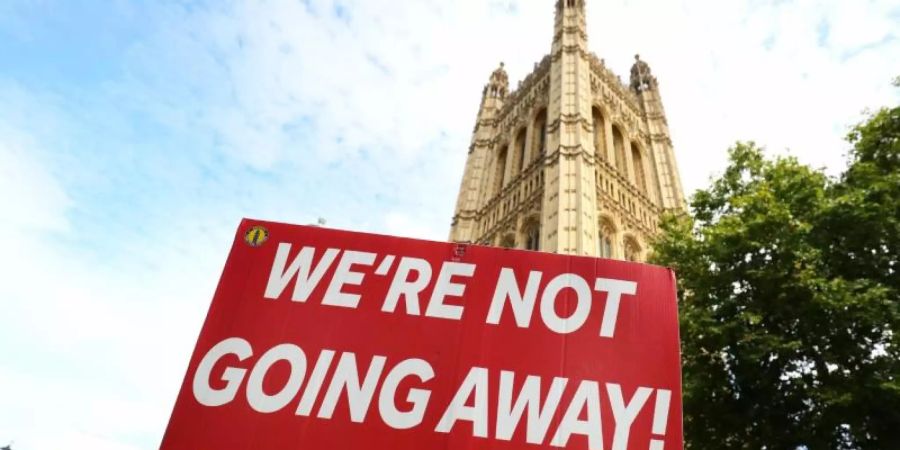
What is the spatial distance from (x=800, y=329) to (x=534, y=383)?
23.5 feet

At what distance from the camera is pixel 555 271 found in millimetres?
4164

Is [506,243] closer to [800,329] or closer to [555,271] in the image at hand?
[800,329]

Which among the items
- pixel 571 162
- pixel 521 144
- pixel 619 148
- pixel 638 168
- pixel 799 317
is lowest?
pixel 799 317

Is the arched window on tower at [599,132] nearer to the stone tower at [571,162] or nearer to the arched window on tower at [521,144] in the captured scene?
the stone tower at [571,162]

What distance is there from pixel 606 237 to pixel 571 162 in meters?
4.23

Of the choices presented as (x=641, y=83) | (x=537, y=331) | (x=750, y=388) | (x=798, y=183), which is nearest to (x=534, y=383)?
(x=537, y=331)

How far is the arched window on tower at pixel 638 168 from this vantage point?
3390 cm

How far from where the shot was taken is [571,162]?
27.4 meters

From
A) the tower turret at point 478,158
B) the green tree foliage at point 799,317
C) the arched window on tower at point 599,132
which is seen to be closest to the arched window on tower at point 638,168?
the arched window on tower at point 599,132

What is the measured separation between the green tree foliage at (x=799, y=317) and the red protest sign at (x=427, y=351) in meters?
5.34

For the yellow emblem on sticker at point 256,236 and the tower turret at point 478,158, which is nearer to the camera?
the yellow emblem on sticker at point 256,236

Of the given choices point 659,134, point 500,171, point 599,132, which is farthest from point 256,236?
point 659,134

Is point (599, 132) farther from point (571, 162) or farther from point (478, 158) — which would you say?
point (478, 158)

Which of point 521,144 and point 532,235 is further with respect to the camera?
point 521,144
